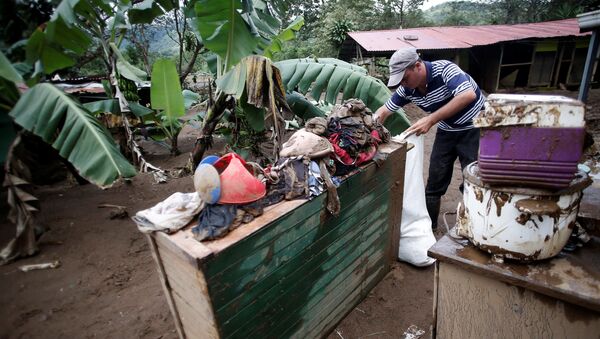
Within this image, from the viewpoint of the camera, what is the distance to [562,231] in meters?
1.31

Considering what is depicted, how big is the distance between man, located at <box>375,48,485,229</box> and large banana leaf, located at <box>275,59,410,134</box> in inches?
17.0

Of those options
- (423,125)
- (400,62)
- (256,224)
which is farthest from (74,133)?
(423,125)

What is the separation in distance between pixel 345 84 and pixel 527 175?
265 centimetres

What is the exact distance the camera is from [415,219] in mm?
2992

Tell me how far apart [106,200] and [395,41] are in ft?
32.8

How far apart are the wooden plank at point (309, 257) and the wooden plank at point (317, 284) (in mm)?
74

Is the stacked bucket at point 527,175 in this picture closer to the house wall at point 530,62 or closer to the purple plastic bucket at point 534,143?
the purple plastic bucket at point 534,143

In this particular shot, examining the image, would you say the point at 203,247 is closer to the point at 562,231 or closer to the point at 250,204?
the point at 250,204

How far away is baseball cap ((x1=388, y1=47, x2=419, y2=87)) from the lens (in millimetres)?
2619

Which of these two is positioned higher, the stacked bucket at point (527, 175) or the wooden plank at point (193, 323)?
the stacked bucket at point (527, 175)

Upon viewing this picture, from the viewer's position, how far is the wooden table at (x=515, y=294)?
127cm

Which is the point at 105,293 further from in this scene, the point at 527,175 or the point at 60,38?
the point at 527,175

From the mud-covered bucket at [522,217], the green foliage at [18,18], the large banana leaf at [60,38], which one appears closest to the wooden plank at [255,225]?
the mud-covered bucket at [522,217]

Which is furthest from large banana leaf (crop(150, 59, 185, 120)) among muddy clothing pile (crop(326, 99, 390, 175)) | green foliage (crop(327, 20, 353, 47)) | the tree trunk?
green foliage (crop(327, 20, 353, 47))
